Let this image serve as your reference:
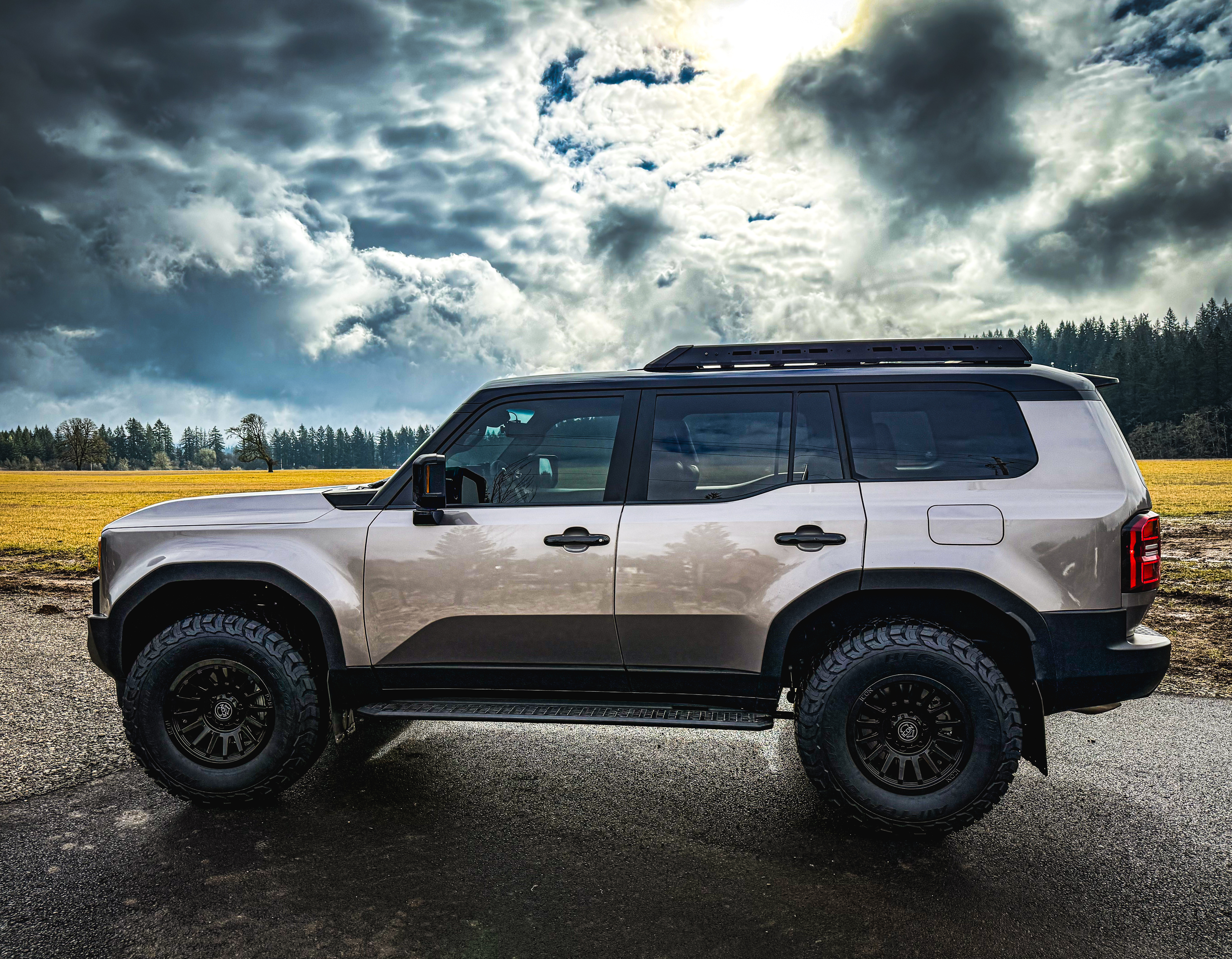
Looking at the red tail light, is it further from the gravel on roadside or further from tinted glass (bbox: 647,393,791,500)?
the gravel on roadside

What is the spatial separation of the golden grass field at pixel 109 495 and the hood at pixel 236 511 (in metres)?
2.38

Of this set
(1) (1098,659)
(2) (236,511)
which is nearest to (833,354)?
(1) (1098,659)

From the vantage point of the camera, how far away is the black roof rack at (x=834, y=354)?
356 centimetres

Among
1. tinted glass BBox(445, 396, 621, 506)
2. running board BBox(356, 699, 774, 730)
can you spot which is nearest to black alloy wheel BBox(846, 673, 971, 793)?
running board BBox(356, 699, 774, 730)

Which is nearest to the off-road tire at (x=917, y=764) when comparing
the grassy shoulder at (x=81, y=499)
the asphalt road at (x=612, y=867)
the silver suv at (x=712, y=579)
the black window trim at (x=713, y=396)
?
the silver suv at (x=712, y=579)

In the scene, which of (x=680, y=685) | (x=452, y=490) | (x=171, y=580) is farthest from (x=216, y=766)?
(x=680, y=685)

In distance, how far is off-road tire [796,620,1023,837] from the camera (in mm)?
3197

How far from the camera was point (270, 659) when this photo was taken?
3.58 metres

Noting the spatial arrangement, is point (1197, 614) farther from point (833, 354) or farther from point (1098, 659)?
point (833, 354)

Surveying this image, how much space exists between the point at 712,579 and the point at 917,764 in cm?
117

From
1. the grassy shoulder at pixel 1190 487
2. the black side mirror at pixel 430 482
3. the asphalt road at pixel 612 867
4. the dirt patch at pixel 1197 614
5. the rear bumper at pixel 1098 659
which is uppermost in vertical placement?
the black side mirror at pixel 430 482

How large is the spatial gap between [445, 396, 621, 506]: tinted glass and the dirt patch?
185 inches

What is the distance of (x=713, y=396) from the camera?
361 cm

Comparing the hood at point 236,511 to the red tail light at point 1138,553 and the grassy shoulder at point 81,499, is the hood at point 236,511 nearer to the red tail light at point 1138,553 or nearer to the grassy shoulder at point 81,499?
the grassy shoulder at point 81,499
